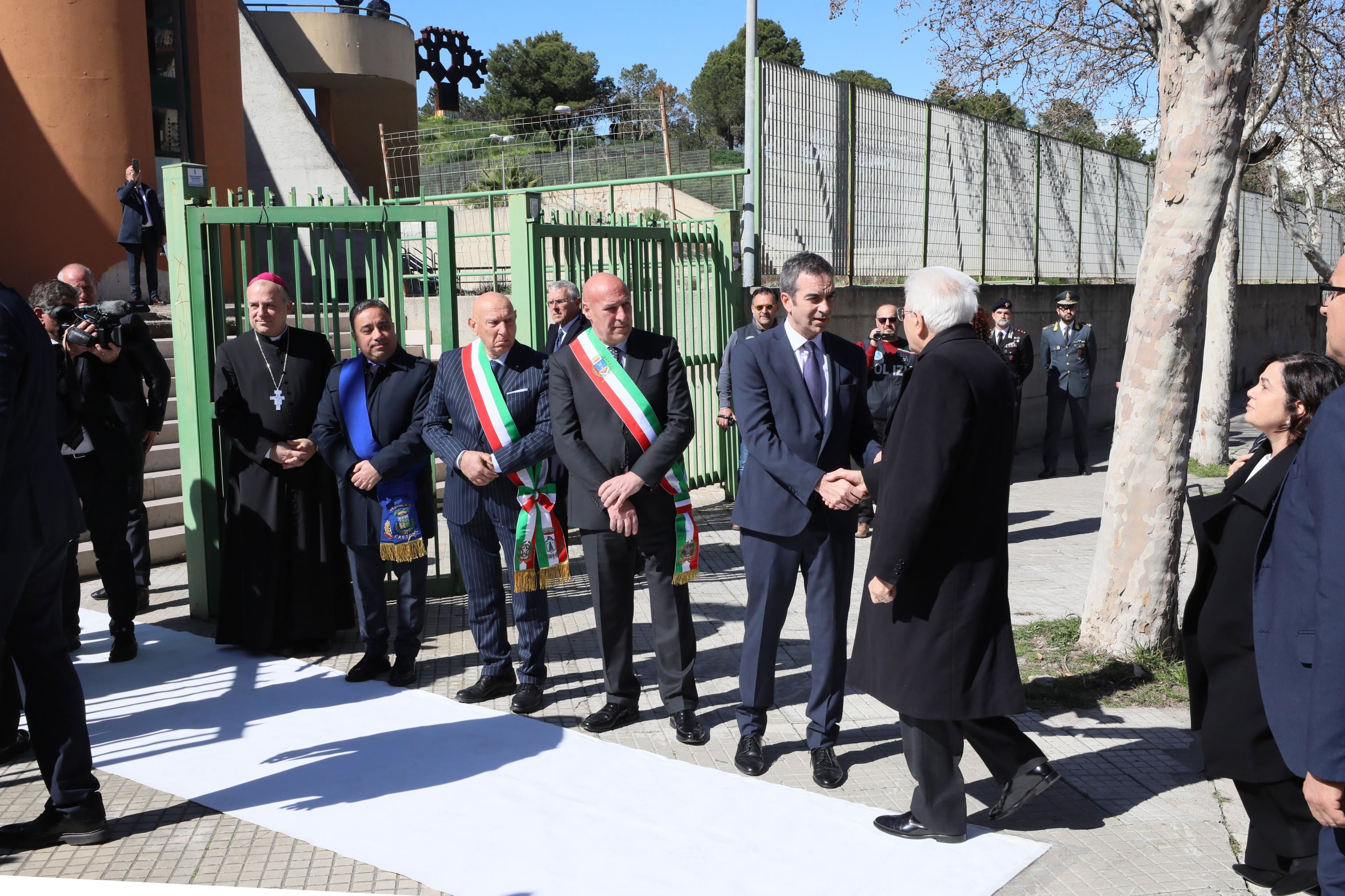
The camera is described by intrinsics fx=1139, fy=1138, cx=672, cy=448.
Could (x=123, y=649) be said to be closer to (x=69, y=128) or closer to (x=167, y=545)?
(x=167, y=545)

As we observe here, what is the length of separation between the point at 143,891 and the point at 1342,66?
16.1 meters

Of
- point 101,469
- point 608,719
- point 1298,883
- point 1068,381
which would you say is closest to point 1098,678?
point 1298,883

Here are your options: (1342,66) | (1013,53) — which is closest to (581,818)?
(1013,53)

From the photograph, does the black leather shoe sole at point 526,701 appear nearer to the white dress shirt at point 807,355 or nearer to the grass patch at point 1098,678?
the white dress shirt at point 807,355

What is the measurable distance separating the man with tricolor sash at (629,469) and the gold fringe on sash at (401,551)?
3.17 ft

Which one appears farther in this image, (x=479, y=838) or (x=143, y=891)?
(x=479, y=838)

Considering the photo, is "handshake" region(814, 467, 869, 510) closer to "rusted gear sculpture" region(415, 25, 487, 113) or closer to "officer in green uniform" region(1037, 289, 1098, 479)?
"officer in green uniform" region(1037, 289, 1098, 479)

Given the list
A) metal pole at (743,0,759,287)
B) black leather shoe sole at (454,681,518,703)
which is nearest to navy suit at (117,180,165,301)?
metal pole at (743,0,759,287)

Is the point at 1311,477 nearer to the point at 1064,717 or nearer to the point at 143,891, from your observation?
the point at 1064,717

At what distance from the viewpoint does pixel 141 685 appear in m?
5.49

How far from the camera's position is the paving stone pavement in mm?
3668

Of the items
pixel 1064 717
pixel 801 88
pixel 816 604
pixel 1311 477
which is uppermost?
pixel 801 88

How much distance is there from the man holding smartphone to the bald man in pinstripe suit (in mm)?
7929

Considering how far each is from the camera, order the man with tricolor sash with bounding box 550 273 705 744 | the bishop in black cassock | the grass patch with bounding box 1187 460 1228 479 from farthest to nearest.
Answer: the grass patch with bounding box 1187 460 1228 479, the bishop in black cassock, the man with tricolor sash with bounding box 550 273 705 744
